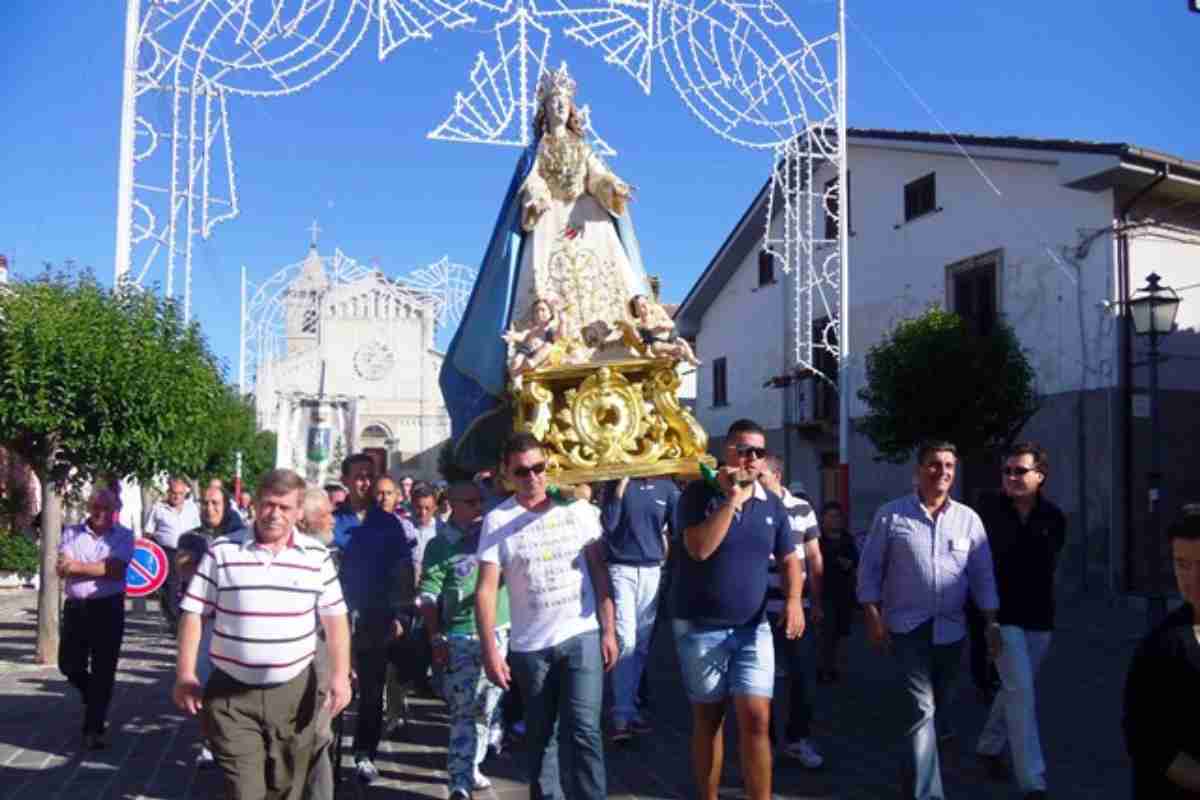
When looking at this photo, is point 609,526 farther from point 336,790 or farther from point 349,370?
point 349,370

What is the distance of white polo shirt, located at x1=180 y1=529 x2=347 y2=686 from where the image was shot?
16.1 feet

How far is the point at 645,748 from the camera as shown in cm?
792

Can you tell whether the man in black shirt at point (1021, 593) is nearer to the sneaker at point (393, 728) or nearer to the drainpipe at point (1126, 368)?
the sneaker at point (393, 728)

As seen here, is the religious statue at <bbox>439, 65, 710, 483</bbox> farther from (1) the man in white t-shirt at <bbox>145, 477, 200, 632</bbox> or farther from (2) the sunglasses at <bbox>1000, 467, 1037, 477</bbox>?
(1) the man in white t-shirt at <bbox>145, 477, 200, 632</bbox>

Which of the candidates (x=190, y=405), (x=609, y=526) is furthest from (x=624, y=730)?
(x=190, y=405)

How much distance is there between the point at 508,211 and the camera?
8242 mm

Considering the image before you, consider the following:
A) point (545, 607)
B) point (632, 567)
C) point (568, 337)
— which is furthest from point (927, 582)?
point (568, 337)

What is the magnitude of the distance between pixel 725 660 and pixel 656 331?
8.43ft

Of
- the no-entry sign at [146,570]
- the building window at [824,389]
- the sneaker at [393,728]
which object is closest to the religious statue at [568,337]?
the sneaker at [393,728]

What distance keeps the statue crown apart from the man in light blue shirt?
3459mm

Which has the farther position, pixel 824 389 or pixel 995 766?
pixel 824 389

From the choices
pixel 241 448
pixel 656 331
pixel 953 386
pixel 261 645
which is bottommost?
pixel 261 645

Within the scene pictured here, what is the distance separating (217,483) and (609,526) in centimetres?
265

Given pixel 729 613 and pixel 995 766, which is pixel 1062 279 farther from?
pixel 729 613
